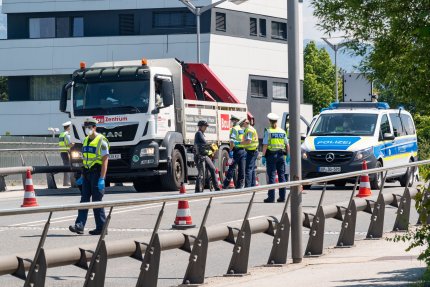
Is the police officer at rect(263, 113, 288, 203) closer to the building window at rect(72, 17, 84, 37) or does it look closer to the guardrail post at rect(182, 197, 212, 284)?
the guardrail post at rect(182, 197, 212, 284)

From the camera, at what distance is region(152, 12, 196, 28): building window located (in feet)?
238

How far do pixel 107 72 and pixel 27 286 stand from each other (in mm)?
20516

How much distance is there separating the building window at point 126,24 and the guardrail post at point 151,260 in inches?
2457

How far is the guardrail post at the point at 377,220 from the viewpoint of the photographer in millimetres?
17922

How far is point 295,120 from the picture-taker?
581 inches

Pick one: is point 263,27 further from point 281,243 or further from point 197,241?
point 197,241

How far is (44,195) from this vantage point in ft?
104

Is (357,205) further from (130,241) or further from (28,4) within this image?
(28,4)

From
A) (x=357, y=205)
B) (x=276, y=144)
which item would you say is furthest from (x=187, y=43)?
(x=357, y=205)

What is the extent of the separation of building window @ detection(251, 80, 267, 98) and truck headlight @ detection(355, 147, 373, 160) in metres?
44.4

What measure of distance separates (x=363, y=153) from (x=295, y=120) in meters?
15.1

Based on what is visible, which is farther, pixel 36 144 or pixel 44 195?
pixel 36 144

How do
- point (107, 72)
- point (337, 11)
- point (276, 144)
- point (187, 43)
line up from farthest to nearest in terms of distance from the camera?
point (187, 43)
point (107, 72)
point (276, 144)
point (337, 11)

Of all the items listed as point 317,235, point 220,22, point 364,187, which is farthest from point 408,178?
point 220,22
